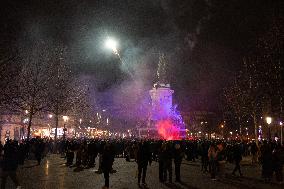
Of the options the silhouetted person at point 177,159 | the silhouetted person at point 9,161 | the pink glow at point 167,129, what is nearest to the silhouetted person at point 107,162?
the silhouetted person at point 9,161

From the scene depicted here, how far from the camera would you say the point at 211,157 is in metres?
21.1

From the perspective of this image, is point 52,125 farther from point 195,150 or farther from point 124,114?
point 195,150

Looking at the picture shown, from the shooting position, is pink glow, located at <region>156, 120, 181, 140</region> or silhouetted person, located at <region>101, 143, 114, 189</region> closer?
Answer: silhouetted person, located at <region>101, 143, 114, 189</region>

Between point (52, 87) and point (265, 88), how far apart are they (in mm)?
30467

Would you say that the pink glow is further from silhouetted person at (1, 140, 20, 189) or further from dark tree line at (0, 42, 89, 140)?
silhouetted person at (1, 140, 20, 189)

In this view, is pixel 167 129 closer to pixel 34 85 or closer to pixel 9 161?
pixel 34 85

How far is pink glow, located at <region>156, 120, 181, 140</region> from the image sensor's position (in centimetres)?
9164

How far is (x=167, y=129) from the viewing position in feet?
309

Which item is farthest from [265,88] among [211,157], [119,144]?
[211,157]

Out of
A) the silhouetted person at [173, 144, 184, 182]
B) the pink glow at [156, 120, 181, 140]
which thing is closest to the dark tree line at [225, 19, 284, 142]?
the silhouetted person at [173, 144, 184, 182]

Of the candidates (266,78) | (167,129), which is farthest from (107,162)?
(167,129)

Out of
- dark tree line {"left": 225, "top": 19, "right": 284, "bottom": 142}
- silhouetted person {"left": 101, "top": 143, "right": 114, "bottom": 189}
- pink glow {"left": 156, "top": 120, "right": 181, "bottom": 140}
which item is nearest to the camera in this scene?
silhouetted person {"left": 101, "top": 143, "right": 114, "bottom": 189}

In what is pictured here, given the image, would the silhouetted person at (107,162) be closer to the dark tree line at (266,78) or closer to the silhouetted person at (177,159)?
the silhouetted person at (177,159)

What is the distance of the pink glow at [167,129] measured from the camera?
9164cm
